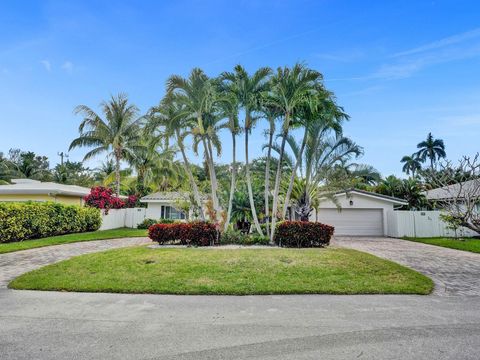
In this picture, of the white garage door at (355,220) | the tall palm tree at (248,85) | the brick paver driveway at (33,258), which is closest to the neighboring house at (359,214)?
the white garage door at (355,220)

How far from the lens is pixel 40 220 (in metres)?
15.5

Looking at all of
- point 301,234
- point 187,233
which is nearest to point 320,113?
point 301,234

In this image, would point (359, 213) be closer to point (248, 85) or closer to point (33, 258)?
point (248, 85)

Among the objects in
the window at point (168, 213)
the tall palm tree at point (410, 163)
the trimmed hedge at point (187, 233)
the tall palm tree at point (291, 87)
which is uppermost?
the tall palm tree at point (410, 163)

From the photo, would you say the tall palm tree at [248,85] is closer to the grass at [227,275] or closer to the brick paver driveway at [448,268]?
the grass at [227,275]

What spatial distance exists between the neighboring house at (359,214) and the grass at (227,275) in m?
12.3

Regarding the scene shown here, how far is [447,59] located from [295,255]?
33.1 feet

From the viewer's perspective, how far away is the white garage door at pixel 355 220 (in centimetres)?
2186

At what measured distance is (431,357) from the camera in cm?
336

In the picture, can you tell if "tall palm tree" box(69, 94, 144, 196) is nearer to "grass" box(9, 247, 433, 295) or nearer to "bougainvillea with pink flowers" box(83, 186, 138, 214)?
"bougainvillea with pink flowers" box(83, 186, 138, 214)

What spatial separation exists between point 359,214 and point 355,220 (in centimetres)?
54

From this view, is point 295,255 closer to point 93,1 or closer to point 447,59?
point 447,59

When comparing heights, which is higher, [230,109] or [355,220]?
[230,109]

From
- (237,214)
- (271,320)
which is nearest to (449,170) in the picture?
(271,320)
